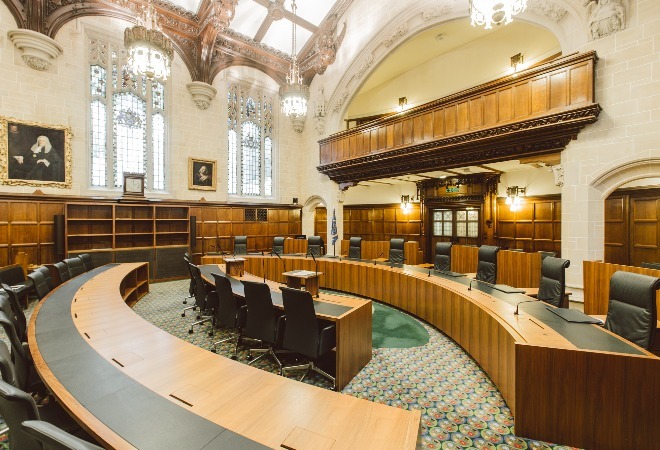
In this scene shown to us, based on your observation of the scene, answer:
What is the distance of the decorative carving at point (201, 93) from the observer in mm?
9711

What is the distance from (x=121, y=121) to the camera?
28.8 feet

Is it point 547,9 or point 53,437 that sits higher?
point 547,9

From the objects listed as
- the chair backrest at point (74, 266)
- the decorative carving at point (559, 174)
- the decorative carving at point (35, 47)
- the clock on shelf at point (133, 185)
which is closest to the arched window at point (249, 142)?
the clock on shelf at point (133, 185)

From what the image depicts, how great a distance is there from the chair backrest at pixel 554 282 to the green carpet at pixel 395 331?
1.71m

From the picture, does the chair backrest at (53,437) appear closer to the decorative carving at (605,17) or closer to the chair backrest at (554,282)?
the chair backrest at (554,282)

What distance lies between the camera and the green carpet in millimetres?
4246

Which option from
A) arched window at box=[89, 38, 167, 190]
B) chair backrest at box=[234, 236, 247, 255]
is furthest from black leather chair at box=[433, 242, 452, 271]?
arched window at box=[89, 38, 167, 190]

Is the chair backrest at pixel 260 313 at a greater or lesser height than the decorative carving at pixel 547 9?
lesser

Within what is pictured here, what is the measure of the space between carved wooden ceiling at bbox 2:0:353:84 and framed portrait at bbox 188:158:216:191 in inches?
109

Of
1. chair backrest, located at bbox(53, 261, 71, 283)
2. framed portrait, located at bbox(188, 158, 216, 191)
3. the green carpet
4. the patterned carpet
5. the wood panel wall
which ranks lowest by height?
A: the patterned carpet

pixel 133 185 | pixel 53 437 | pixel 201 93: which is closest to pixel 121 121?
pixel 133 185

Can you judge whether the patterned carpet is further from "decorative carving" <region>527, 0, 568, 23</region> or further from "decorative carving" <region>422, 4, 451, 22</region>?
"decorative carving" <region>422, 4, 451, 22</region>

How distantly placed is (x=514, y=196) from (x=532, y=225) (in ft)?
3.38

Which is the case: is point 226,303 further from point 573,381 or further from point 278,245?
point 278,245
